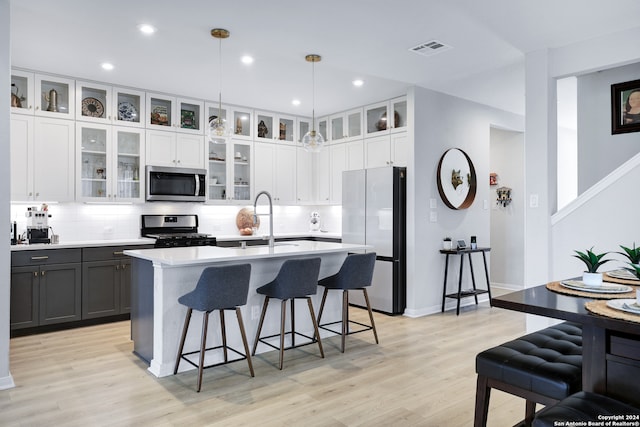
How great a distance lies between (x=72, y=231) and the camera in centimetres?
518

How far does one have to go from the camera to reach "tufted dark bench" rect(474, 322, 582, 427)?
1833 millimetres

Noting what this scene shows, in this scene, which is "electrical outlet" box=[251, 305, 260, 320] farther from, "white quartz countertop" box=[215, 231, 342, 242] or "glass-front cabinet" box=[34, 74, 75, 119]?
"glass-front cabinet" box=[34, 74, 75, 119]

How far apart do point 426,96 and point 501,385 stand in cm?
402

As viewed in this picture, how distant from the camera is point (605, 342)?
1.67m

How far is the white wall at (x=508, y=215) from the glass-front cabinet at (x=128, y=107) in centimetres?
527

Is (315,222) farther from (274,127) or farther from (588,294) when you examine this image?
(588,294)

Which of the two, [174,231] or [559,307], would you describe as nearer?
[559,307]

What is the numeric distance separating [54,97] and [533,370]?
5151 millimetres

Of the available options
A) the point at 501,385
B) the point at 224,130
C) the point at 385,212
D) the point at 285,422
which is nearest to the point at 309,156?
the point at 385,212

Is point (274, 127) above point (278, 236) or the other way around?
above

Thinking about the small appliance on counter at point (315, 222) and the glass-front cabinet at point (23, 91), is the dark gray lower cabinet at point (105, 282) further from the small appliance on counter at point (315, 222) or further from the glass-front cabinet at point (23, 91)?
the small appliance on counter at point (315, 222)

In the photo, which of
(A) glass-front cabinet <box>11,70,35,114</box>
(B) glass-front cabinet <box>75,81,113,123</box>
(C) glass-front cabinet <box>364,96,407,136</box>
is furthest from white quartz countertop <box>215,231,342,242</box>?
(A) glass-front cabinet <box>11,70,35,114</box>

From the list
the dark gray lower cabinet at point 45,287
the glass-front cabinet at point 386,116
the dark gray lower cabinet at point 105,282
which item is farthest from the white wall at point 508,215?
the dark gray lower cabinet at point 45,287

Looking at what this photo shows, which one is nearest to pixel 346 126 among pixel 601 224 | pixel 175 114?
pixel 175 114
